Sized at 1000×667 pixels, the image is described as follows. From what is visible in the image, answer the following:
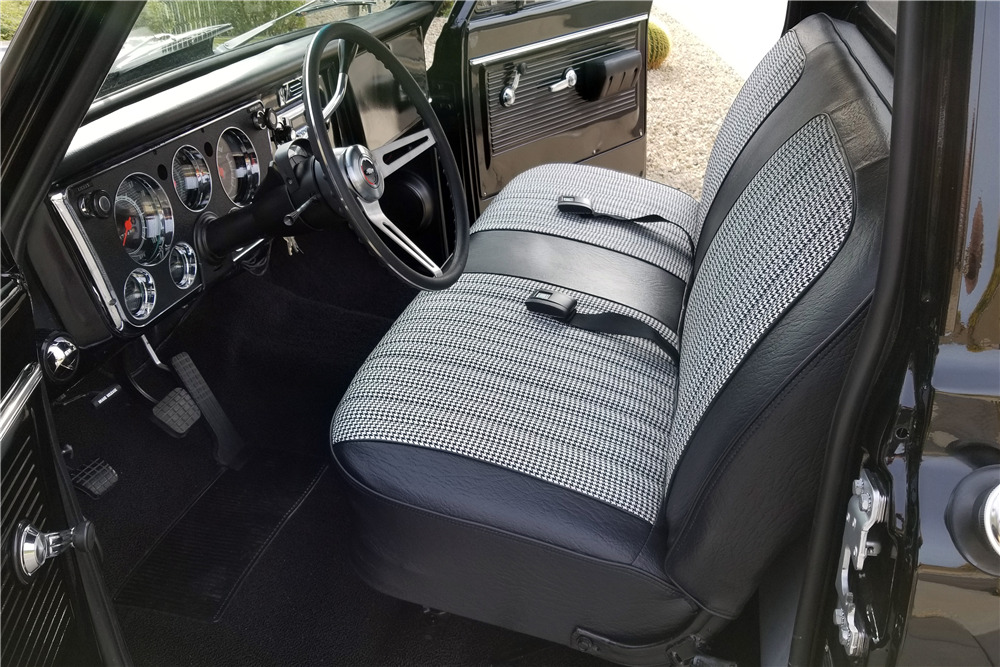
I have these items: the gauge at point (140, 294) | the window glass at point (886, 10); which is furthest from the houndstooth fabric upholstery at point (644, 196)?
the gauge at point (140, 294)

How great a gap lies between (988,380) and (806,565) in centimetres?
29

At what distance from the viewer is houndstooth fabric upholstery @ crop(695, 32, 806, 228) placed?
51.2 inches

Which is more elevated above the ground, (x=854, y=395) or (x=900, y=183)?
(x=900, y=183)

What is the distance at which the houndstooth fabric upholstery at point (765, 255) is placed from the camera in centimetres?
82

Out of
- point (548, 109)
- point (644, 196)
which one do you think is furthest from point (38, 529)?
point (548, 109)

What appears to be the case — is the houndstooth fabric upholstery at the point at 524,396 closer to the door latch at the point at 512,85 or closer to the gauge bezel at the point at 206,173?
the gauge bezel at the point at 206,173

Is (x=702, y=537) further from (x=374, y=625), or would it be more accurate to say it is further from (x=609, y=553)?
(x=374, y=625)

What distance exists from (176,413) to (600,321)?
0.94m

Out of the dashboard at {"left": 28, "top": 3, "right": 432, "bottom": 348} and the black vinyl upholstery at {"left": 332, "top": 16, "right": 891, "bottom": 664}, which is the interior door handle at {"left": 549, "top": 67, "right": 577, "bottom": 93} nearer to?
the dashboard at {"left": 28, "top": 3, "right": 432, "bottom": 348}

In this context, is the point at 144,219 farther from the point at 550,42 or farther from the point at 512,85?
the point at 550,42

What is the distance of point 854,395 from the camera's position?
697 millimetres

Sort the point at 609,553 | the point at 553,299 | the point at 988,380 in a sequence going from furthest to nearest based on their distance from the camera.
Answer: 1. the point at 553,299
2. the point at 609,553
3. the point at 988,380

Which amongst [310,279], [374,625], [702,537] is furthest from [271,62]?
[702,537]

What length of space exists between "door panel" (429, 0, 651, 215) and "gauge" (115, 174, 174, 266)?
866 mm
